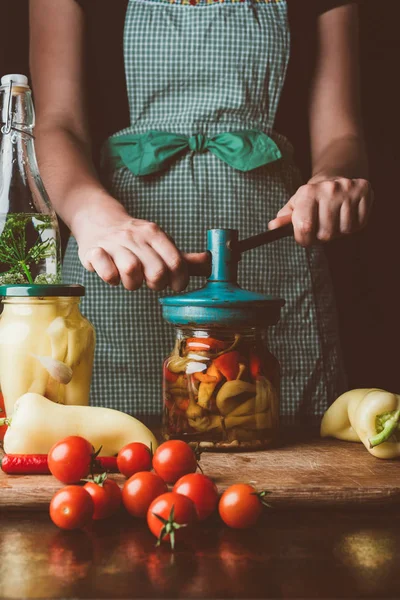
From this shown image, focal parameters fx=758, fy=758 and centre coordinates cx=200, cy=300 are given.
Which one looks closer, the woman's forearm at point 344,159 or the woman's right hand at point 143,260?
the woman's right hand at point 143,260

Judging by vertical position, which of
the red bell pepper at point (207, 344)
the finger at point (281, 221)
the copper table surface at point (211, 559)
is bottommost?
the copper table surface at point (211, 559)

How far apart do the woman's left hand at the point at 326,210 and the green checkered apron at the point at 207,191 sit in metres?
0.33

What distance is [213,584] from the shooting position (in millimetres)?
652

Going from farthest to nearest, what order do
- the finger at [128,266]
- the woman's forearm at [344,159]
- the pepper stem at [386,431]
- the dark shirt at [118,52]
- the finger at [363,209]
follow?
the dark shirt at [118,52] < the woman's forearm at [344,159] < the finger at [363,209] < the finger at [128,266] < the pepper stem at [386,431]

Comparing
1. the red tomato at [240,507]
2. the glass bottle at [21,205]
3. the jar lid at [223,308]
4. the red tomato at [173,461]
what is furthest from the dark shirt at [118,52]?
the red tomato at [240,507]

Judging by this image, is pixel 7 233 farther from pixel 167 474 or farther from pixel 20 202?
pixel 167 474

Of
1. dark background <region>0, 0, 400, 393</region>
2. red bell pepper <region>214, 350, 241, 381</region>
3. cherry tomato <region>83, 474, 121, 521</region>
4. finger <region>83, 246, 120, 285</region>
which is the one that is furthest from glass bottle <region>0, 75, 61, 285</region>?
dark background <region>0, 0, 400, 393</region>

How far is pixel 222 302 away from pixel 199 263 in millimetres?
112

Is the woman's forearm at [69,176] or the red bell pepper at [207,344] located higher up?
the woman's forearm at [69,176]

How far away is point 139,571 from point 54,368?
43 centimetres

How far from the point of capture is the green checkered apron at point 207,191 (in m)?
1.61

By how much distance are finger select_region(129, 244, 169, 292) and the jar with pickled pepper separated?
0.13 feet

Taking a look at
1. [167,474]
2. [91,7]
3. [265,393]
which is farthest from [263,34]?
[167,474]

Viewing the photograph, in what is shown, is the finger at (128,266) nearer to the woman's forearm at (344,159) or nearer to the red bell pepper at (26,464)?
the red bell pepper at (26,464)
